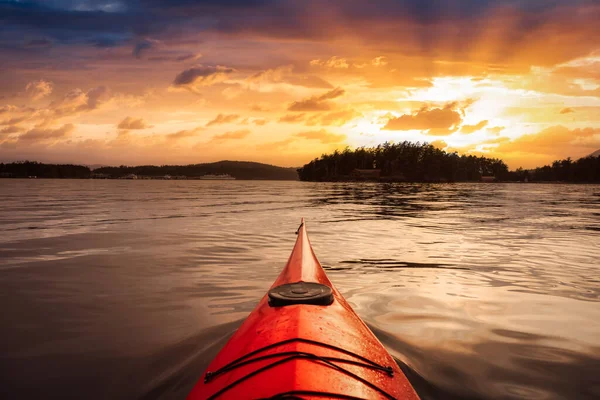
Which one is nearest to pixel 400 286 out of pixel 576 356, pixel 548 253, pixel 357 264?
pixel 357 264

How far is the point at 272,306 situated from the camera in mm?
4008

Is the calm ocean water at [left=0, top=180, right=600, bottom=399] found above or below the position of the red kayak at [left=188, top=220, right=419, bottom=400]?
below

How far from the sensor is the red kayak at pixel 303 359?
2.55m

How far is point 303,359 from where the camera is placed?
2754 millimetres

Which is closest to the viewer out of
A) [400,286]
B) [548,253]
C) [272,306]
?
[272,306]

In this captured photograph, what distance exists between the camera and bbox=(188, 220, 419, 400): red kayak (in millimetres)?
2555

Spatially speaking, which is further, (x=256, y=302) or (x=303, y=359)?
(x=256, y=302)

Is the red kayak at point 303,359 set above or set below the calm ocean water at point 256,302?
above

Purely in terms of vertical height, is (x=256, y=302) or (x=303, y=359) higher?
(x=303, y=359)

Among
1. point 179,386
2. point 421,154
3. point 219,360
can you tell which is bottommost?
point 179,386

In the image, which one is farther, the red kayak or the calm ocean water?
the calm ocean water

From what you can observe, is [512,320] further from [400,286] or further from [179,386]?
[179,386]

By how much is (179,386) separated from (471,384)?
11.7 ft

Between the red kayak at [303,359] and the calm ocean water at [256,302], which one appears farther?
the calm ocean water at [256,302]
